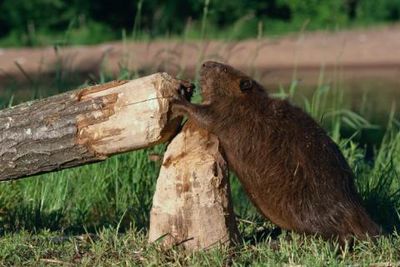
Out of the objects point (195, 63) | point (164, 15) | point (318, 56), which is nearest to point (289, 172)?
point (195, 63)

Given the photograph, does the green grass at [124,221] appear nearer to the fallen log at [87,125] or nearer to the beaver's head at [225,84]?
the fallen log at [87,125]

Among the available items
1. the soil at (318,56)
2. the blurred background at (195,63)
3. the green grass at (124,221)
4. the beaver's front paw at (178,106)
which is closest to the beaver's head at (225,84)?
the beaver's front paw at (178,106)

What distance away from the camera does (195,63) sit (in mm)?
12484

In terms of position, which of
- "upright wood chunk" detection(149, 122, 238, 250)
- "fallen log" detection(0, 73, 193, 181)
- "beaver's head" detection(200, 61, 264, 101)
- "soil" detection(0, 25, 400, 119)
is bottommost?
"soil" detection(0, 25, 400, 119)

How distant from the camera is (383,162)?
23.6 ft

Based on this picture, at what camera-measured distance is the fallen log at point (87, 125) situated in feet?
15.2

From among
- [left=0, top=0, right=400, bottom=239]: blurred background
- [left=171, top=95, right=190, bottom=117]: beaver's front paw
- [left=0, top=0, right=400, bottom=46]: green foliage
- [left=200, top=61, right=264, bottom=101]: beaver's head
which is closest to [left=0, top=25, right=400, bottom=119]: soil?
[left=0, top=0, right=400, bottom=239]: blurred background

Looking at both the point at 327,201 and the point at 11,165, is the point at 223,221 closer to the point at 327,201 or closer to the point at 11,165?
the point at 327,201

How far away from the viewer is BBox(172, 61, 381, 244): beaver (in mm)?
4762

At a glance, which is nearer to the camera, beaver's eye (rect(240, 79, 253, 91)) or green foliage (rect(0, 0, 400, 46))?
beaver's eye (rect(240, 79, 253, 91))

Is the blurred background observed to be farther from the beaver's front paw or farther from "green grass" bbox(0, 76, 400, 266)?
the beaver's front paw

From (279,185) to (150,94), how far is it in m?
0.73

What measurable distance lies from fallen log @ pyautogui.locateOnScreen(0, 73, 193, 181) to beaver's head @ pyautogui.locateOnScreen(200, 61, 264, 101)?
0.42ft

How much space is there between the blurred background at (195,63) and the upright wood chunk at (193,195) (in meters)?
1.06
